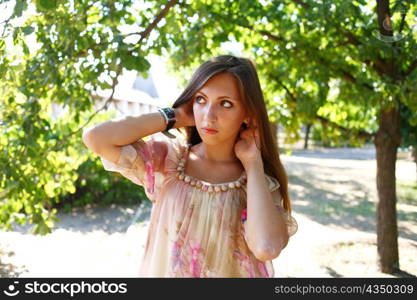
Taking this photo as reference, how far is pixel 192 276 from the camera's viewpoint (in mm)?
1653

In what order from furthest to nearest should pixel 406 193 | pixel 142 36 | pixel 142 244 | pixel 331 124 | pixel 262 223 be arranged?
pixel 406 193 → pixel 142 244 → pixel 331 124 → pixel 142 36 → pixel 262 223

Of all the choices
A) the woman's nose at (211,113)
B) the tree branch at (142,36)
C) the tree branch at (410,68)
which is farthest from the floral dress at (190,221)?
the tree branch at (410,68)

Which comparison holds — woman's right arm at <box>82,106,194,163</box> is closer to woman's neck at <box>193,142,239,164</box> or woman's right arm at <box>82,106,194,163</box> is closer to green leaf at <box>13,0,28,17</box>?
woman's neck at <box>193,142,239,164</box>

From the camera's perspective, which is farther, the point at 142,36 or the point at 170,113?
the point at 142,36

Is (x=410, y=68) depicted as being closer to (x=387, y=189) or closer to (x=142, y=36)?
(x=387, y=189)

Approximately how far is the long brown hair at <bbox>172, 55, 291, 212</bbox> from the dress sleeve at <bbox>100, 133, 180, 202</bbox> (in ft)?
0.66

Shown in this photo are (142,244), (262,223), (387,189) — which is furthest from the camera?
(142,244)

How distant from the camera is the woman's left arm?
60.8 inches

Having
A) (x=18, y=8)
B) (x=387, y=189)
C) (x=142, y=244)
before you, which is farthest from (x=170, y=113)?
(x=142, y=244)

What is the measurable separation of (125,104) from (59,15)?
464 cm

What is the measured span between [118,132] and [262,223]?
0.66 metres

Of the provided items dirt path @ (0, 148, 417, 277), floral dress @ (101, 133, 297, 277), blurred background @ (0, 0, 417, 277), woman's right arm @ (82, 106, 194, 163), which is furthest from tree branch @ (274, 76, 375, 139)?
woman's right arm @ (82, 106, 194, 163)

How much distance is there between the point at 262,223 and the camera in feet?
5.15

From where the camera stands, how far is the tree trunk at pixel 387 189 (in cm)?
460
